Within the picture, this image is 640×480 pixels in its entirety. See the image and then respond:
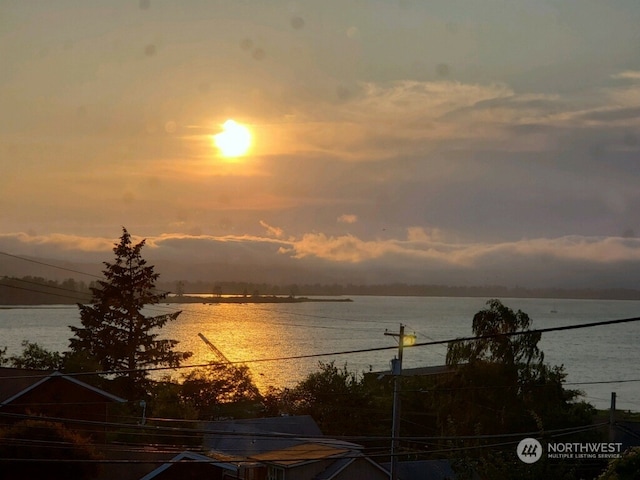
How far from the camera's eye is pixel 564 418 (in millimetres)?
47406

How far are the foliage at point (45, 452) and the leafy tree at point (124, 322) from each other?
44965 mm

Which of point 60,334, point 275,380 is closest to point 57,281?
point 60,334

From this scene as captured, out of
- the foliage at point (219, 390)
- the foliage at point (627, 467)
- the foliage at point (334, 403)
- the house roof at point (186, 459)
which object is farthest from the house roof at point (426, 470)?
the foliage at point (219, 390)

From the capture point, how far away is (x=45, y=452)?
87.5 ft

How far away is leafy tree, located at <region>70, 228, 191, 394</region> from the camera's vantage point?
2916 inches

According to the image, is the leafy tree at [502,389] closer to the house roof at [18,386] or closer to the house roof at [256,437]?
the house roof at [256,437]

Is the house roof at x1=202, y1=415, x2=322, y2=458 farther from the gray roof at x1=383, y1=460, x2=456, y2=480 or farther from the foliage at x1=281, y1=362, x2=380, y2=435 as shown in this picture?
the foliage at x1=281, y1=362, x2=380, y2=435

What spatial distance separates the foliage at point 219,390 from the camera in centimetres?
6638

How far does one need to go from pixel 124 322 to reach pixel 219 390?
43.3 feet

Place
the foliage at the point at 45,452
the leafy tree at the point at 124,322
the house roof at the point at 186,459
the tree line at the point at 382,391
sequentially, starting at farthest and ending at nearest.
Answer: the leafy tree at the point at 124,322
the tree line at the point at 382,391
the house roof at the point at 186,459
the foliage at the point at 45,452

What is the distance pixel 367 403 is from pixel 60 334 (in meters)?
145

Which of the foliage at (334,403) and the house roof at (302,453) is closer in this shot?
the house roof at (302,453)

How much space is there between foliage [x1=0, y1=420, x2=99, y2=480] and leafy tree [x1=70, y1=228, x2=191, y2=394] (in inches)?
1770

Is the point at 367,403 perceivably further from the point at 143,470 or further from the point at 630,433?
the point at 143,470
